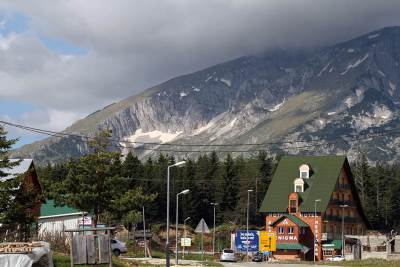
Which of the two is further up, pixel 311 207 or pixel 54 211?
pixel 311 207

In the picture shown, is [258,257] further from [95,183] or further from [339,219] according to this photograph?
[95,183]

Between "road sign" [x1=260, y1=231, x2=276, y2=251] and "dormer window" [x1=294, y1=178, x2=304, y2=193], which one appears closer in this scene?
"road sign" [x1=260, y1=231, x2=276, y2=251]

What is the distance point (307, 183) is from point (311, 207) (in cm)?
555

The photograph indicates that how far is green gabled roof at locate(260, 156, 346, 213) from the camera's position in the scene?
111 meters

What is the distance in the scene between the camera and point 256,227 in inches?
5256

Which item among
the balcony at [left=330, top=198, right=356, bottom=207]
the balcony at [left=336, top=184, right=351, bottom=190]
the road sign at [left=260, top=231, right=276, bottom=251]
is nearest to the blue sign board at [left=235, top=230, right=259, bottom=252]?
the road sign at [left=260, top=231, right=276, bottom=251]

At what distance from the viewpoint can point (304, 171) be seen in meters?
115

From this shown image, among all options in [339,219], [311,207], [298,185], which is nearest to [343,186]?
[339,219]

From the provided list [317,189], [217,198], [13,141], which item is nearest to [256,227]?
[217,198]

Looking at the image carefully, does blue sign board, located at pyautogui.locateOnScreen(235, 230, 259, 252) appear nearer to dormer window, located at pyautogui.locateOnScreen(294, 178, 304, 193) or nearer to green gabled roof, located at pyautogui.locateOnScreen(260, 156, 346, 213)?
green gabled roof, located at pyautogui.locateOnScreen(260, 156, 346, 213)

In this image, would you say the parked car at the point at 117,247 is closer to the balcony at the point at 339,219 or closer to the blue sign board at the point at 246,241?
the blue sign board at the point at 246,241

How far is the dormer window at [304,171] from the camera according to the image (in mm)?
115188

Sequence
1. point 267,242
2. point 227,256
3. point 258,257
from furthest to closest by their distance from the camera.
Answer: point 258,257 → point 227,256 → point 267,242

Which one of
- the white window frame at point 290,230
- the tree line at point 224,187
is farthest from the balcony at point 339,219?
the tree line at point 224,187
